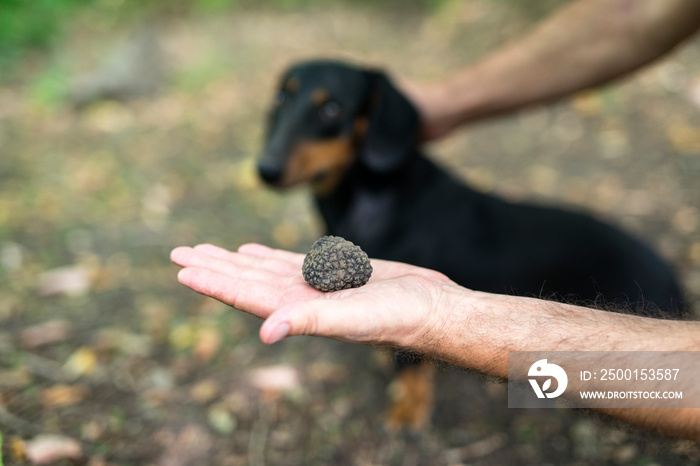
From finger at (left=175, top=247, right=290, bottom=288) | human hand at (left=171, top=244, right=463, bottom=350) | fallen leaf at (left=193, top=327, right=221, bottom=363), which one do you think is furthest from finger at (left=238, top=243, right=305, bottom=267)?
fallen leaf at (left=193, top=327, right=221, bottom=363)

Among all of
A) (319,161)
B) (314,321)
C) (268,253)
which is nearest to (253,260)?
(268,253)

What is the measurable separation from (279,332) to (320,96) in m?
1.86

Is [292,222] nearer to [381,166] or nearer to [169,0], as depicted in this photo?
[381,166]

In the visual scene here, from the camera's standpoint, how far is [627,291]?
2.44 m

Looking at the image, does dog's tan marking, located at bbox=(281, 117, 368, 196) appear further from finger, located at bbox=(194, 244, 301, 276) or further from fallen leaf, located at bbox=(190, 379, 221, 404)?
fallen leaf, located at bbox=(190, 379, 221, 404)

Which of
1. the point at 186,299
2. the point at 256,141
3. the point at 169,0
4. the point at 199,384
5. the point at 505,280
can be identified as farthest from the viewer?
the point at 169,0

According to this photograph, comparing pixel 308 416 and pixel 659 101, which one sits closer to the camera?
pixel 308 416

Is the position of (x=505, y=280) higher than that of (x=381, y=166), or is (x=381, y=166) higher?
(x=381, y=166)

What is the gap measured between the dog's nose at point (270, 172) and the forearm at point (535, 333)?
4.74ft

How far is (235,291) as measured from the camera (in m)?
1.54

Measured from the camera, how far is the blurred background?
8.25 ft

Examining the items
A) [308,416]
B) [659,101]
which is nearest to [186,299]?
[308,416]

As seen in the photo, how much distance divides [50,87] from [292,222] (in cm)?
370

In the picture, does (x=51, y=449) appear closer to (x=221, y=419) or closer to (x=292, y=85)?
(x=221, y=419)
